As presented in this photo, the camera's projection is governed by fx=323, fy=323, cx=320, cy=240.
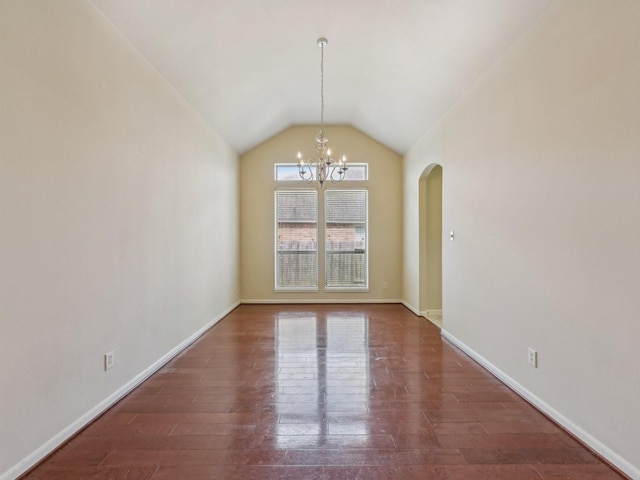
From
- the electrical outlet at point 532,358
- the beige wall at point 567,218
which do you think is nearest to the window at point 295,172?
the beige wall at point 567,218

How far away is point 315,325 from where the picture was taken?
4.79m

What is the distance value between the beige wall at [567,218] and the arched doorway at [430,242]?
1967mm

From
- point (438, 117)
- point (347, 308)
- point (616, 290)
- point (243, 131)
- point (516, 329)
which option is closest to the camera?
point (616, 290)

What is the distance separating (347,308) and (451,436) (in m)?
3.93

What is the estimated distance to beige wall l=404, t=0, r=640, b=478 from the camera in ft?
5.72

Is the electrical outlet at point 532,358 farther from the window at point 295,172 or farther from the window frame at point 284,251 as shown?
the window at point 295,172

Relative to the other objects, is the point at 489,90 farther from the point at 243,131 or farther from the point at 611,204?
the point at 243,131

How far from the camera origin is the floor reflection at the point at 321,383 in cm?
212

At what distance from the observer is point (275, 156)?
6.43 meters

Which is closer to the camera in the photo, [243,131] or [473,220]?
[473,220]

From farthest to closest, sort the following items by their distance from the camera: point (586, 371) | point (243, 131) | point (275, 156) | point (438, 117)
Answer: point (275, 156), point (243, 131), point (438, 117), point (586, 371)

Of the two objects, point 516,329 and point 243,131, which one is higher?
point 243,131

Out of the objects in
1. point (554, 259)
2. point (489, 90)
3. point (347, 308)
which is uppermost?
point (489, 90)

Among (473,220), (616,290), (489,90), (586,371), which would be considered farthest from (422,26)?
(586,371)
